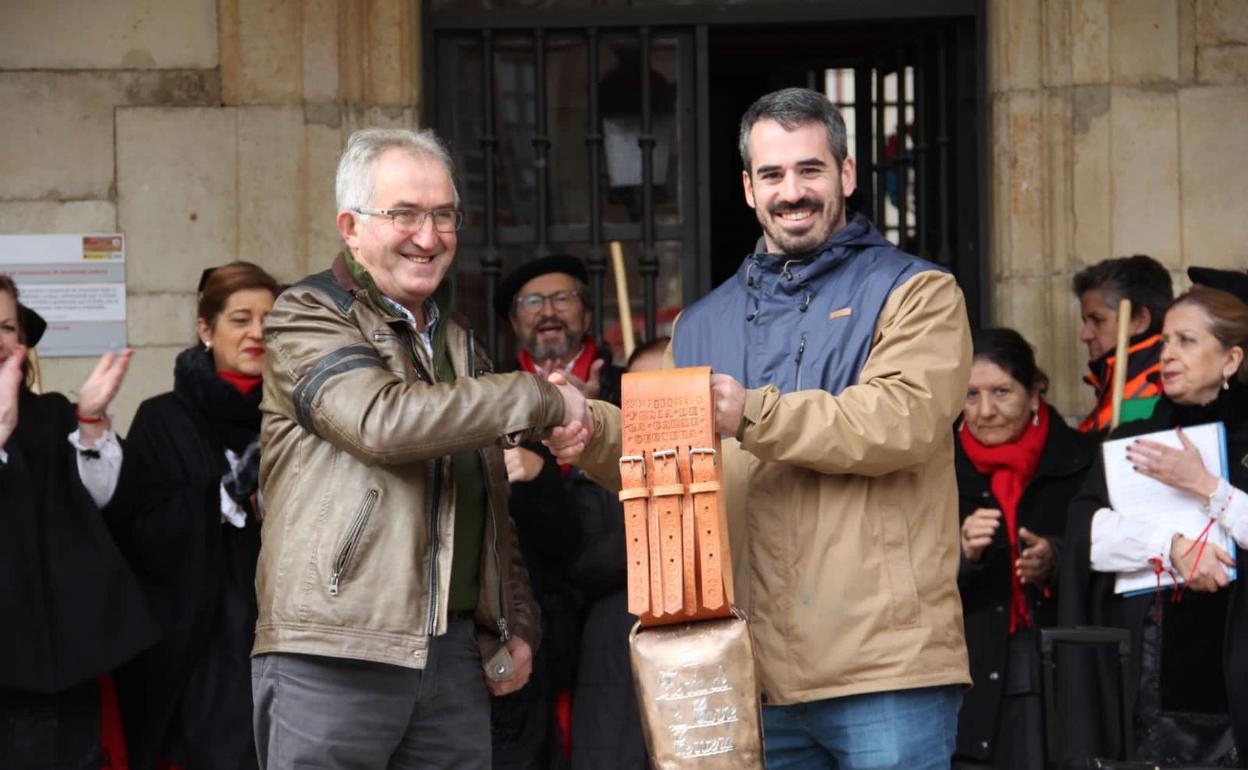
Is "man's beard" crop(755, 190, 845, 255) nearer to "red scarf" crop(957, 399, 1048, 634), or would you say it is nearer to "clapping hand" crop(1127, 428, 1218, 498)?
"clapping hand" crop(1127, 428, 1218, 498)

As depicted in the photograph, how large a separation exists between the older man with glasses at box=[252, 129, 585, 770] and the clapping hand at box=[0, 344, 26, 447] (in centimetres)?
128

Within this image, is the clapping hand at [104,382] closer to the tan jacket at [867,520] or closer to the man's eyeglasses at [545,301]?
the man's eyeglasses at [545,301]

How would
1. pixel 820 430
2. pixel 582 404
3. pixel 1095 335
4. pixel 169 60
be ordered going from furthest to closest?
pixel 169 60 < pixel 1095 335 < pixel 582 404 < pixel 820 430

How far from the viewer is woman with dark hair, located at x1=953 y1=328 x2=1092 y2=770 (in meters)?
5.33

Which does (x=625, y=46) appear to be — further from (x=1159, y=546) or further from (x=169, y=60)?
(x=1159, y=546)

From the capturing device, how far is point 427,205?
144 inches

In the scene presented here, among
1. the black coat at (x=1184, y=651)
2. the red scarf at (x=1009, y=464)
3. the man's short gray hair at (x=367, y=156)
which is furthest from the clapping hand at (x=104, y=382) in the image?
the black coat at (x=1184, y=651)

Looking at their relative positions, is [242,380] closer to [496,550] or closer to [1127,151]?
[496,550]

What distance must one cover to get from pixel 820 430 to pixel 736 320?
1.39 ft

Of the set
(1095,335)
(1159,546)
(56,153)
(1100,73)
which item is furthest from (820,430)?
(56,153)

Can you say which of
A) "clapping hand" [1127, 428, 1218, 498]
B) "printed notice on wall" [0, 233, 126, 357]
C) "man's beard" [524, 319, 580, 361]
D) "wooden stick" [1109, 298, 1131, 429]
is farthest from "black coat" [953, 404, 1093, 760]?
"printed notice on wall" [0, 233, 126, 357]

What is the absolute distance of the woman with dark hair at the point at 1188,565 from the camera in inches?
192

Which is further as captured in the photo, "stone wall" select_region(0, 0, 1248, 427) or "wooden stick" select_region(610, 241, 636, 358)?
"stone wall" select_region(0, 0, 1248, 427)

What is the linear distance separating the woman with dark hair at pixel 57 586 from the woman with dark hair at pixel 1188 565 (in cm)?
254
